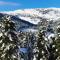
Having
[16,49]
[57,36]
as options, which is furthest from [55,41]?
[16,49]

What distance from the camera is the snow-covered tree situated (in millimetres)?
35625

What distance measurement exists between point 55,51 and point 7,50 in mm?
8440

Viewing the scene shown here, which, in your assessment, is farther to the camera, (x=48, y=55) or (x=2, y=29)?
(x=48, y=55)

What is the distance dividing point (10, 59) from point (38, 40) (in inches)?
229

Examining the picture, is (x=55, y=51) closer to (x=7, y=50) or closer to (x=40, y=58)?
(x=40, y=58)

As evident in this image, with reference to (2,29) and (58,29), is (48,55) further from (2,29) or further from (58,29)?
(2,29)

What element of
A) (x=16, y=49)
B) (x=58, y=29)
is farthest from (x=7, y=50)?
(x=58, y=29)

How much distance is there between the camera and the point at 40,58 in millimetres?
42969

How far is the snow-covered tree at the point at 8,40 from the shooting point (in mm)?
35625

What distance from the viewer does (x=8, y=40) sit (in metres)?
35.8

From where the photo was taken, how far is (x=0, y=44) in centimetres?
3612

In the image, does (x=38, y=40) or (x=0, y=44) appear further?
(x=38, y=40)

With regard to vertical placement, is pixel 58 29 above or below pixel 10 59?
above

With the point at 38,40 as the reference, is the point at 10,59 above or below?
below
